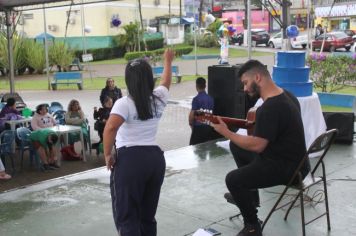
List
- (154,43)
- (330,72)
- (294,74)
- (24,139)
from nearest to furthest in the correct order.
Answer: (294,74) < (24,139) < (330,72) < (154,43)

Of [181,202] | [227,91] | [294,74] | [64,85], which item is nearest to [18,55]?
[64,85]

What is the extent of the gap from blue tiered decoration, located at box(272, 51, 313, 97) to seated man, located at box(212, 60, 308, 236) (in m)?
3.18

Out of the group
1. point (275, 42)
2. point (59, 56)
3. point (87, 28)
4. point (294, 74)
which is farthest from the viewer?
point (275, 42)

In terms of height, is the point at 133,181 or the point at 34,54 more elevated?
the point at 34,54

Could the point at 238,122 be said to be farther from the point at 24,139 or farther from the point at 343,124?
the point at 24,139

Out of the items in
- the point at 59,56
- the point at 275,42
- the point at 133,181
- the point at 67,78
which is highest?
the point at 275,42

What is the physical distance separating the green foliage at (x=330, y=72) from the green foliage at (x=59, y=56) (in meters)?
16.4

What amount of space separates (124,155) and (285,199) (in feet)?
8.03

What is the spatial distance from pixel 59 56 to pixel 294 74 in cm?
2161

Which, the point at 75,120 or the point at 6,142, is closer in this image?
the point at 6,142

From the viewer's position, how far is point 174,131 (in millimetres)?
11141

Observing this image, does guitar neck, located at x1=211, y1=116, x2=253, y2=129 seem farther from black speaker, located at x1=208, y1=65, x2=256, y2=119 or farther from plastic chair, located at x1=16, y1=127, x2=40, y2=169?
plastic chair, located at x1=16, y1=127, x2=40, y2=169

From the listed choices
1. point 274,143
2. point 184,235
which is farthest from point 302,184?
point 184,235

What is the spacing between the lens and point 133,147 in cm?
327
